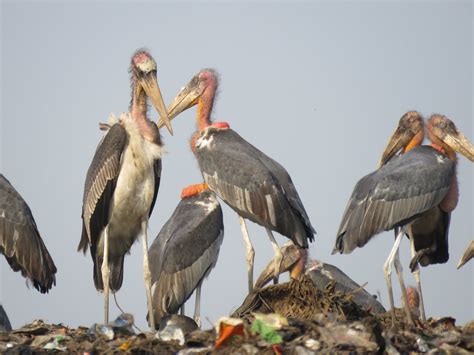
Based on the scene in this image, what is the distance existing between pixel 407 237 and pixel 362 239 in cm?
164

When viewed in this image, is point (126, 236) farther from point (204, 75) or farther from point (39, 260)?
point (204, 75)

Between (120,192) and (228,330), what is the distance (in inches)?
94.9

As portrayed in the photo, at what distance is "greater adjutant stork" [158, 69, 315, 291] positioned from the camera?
10.0 meters

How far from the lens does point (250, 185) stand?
10.1 m

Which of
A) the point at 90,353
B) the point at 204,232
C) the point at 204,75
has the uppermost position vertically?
the point at 204,75

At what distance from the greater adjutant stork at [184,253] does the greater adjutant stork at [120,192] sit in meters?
0.37

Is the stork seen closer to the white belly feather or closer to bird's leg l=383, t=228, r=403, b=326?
bird's leg l=383, t=228, r=403, b=326

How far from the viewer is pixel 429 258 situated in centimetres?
1190

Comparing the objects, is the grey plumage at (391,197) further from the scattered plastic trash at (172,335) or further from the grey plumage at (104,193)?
the scattered plastic trash at (172,335)

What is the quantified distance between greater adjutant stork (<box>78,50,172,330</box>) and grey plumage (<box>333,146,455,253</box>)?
1.82m

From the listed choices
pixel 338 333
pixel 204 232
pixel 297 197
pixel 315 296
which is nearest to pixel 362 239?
pixel 297 197

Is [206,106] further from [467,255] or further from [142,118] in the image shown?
[467,255]

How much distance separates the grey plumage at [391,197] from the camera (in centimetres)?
1048

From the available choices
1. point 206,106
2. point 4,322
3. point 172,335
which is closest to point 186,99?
point 206,106
